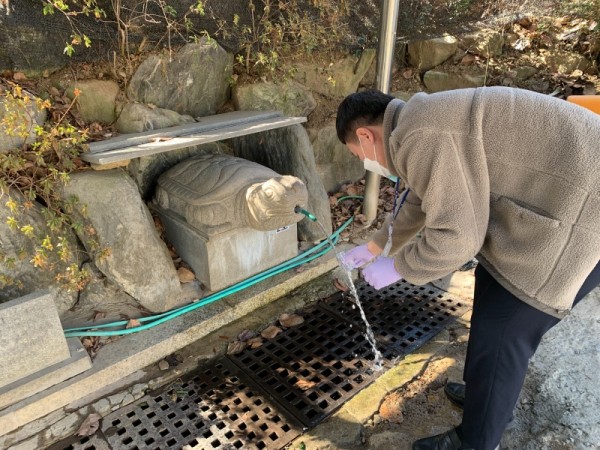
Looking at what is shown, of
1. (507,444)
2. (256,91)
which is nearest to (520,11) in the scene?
(256,91)

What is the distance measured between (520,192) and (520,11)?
494cm

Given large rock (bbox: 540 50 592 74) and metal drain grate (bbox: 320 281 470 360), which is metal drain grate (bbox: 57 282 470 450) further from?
large rock (bbox: 540 50 592 74)

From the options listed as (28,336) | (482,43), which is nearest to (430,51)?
(482,43)

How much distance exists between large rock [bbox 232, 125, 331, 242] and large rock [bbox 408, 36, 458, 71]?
1988 mm

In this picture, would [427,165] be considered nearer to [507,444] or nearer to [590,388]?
[507,444]

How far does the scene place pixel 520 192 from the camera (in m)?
1.56

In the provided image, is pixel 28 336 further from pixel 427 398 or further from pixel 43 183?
pixel 427 398

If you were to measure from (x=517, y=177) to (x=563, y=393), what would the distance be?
1500 mm

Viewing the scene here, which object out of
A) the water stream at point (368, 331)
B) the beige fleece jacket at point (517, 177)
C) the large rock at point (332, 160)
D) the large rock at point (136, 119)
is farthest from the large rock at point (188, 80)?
the beige fleece jacket at point (517, 177)

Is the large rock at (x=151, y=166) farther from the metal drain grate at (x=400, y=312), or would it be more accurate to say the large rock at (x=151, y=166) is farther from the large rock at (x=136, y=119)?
the metal drain grate at (x=400, y=312)

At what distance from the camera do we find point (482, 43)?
5008 millimetres

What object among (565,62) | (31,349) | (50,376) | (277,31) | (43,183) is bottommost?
(50,376)

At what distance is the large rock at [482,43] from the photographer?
5.01 metres

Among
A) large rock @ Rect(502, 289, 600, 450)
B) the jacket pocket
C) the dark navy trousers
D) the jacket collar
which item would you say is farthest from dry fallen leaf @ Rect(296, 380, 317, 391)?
the jacket collar
